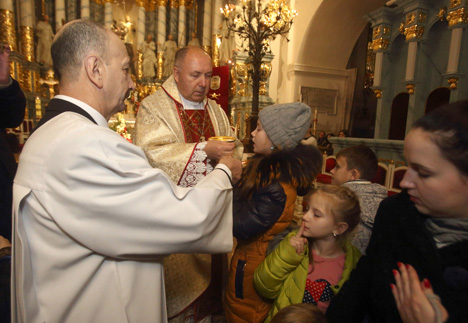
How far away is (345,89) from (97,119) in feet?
38.9

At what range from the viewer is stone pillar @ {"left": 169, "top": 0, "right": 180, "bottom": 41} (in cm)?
1325

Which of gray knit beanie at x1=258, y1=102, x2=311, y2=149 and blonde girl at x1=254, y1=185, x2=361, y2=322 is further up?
gray knit beanie at x1=258, y1=102, x2=311, y2=149

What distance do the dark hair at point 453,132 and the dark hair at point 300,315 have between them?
2.62 ft

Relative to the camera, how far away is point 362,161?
2.09m

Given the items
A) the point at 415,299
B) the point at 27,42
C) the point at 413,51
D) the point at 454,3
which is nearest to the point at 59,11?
the point at 27,42

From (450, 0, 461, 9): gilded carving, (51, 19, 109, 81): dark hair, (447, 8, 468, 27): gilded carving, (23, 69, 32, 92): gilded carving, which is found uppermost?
(450, 0, 461, 9): gilded carving

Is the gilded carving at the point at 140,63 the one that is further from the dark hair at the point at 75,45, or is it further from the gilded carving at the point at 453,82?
the dark hair at the point at 75,45

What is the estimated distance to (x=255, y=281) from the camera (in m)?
1.55

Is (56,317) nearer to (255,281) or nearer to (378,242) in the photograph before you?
(255,281)

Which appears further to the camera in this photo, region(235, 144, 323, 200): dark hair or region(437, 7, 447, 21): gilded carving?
region(437, 7, 447, 21): gilded carving

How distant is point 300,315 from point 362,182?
1144 mm

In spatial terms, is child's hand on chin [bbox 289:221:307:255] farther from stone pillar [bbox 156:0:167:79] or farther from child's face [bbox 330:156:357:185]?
stone pillar [bbox 156:0:167:79]

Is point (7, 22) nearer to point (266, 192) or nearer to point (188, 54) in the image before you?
point (188, 54)

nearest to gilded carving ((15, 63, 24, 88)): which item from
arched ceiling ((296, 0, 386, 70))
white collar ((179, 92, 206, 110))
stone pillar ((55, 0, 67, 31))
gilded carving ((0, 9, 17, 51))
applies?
gilded carving ((0, 9, 17, 51))
